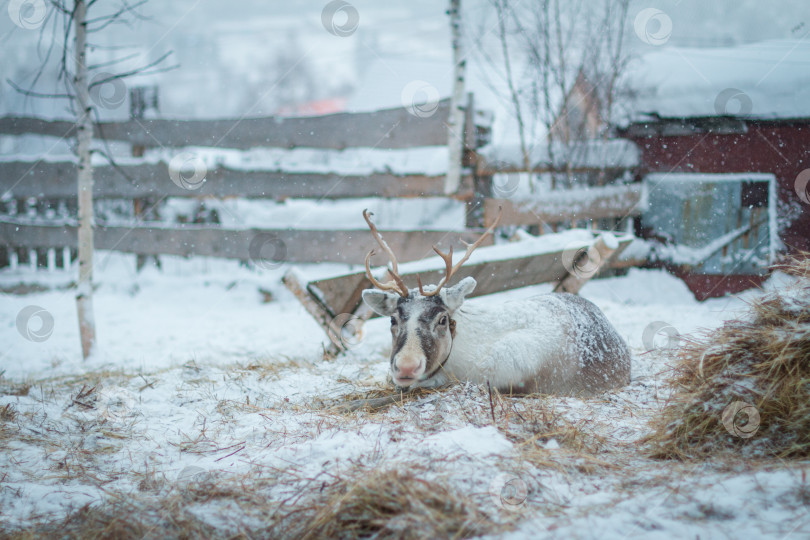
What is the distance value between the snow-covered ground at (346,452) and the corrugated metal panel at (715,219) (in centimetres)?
191

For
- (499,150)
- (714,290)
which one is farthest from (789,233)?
(499,150)

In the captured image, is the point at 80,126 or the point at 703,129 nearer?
the point at 80,126

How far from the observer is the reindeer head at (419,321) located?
306cm

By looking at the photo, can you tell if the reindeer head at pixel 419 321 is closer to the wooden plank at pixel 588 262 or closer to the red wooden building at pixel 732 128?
the wooden plank at pixel 588 262

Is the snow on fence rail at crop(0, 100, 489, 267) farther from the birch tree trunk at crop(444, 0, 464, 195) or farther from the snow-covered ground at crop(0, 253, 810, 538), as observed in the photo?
the snow-covered ground at crop(0, 253, 810, 538)

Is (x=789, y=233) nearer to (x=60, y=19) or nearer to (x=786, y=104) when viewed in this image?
(x=786, y=104)

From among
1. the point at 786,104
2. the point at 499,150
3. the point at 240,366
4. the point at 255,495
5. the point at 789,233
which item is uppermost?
the point at 786,104

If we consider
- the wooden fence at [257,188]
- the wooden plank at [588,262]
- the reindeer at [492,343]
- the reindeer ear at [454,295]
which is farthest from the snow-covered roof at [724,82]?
the reindeer ear at [454,295]

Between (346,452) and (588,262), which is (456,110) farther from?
(346,452)

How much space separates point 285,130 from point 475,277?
16.0 ft

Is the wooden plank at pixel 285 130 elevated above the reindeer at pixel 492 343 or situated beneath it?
elevated above

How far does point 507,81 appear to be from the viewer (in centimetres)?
824

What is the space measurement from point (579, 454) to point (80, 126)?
5731 millimetres

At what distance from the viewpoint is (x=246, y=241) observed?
8367mm
